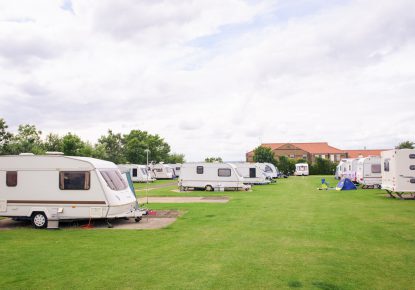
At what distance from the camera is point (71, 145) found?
5322 centimetres

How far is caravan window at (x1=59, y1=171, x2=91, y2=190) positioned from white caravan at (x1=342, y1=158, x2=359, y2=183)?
29310 millimetres

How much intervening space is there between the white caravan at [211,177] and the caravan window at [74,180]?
19.0 m

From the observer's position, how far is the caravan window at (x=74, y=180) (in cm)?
1550

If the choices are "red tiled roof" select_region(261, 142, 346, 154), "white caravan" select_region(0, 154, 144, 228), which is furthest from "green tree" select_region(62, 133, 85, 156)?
"red tiled roof" select_region(261, 142, 346, 154)

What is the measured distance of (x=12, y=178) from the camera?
15.9 meters

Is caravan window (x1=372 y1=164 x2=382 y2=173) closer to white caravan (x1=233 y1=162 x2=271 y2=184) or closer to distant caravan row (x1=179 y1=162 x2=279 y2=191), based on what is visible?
distant caravan row (x1=179 y1=162 x2=279 y2=191)

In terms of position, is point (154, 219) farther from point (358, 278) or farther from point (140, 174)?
point (140, 174)

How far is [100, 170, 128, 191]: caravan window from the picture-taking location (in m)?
15.9

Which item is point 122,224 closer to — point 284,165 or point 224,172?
point 224,172

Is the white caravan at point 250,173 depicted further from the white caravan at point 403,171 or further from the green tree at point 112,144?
the green tree at point 112,144

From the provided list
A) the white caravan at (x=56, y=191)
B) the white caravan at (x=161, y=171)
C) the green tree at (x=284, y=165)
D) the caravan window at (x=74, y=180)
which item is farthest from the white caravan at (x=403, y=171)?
the green tree at (x=284, y=165)

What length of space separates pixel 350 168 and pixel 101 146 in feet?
149

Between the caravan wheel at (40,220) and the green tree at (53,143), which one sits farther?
the green tree at (53,143)

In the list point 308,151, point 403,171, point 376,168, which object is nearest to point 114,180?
point 403,171
